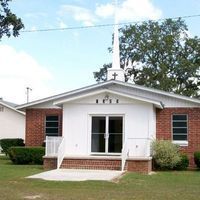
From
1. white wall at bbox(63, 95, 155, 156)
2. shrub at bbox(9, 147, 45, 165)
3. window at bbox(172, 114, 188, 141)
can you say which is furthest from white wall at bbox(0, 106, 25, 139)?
window at bbox(172, 114, 188, 141)

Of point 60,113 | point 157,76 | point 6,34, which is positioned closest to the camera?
point 6,34

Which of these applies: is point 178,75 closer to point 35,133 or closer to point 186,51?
point 186,51

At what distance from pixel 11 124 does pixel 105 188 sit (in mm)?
26658

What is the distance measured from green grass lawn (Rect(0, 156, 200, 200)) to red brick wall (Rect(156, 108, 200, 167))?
625 cm

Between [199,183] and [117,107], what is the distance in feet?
26.7

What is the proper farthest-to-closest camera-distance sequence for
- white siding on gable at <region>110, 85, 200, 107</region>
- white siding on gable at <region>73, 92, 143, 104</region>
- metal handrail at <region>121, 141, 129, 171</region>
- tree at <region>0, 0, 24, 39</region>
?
white siding on gable at <region>110, 85, 200, 107</region>, white siding on gable at <region>73, 92, 143, 104</region>, metal handrail at <region>121, 141, 129, 171</region>, tree at <region>0, 0, 24, 39</region>

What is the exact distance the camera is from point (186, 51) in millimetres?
53688

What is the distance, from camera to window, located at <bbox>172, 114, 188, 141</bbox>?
2617 cm

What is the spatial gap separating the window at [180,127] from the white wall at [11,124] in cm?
1806

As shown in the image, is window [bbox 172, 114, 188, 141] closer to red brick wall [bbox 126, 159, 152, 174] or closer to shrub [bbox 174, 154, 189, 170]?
shrub [bbox 174, 154, 189, 170]

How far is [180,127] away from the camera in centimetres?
2625

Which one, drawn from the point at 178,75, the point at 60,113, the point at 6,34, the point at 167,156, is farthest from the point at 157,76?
the point at 6,34

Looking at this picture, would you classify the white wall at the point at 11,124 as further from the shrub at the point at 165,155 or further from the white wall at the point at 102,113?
the shrub at the point at 165,155

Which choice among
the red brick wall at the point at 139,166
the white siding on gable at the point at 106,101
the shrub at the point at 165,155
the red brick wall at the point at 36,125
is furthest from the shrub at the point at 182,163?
the red brick wall at the point at 36,125
